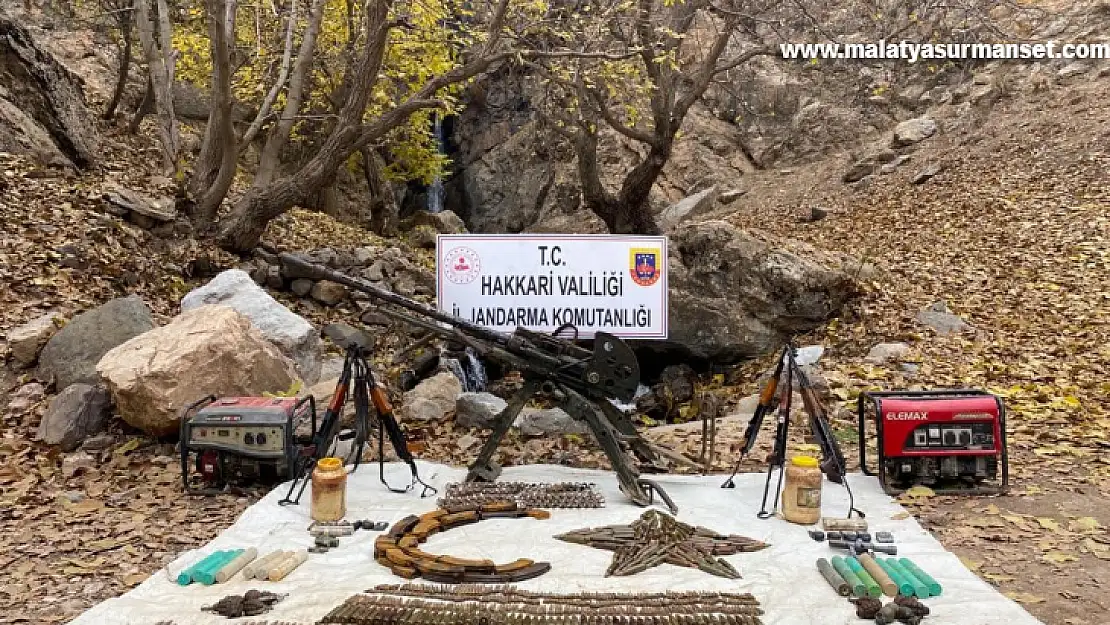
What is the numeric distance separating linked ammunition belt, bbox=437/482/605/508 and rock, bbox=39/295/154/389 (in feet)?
12.2

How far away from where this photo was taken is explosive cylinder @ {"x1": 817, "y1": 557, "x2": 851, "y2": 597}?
3.89 m

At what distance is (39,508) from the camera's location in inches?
202

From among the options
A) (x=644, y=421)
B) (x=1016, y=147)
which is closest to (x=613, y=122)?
(x=644, y=421)

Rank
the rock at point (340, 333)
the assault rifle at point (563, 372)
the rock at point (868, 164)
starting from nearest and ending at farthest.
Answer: the assault rifle at point (563, 372), the rock at point (340, 333), the rock at point (868, 164)

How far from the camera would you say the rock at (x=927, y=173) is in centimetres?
1439

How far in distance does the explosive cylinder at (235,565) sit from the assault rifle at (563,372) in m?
1.86

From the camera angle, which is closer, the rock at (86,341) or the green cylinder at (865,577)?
the green cylinder at (865,577)

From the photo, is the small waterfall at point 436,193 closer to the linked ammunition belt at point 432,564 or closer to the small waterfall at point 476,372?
the small waterfall at point 476,372

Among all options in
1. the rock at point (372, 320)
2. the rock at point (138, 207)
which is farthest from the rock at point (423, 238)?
the rock at point (138, 207)

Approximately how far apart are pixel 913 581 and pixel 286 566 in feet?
11.5

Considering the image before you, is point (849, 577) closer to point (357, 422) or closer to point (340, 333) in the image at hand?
point (357, 422)

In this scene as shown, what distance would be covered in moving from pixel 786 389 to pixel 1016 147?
38.3 feet

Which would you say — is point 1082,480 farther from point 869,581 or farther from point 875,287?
point 875,287

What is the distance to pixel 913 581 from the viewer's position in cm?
389
